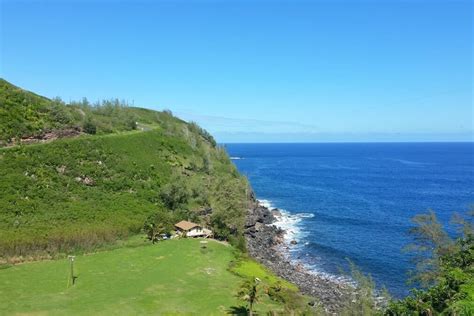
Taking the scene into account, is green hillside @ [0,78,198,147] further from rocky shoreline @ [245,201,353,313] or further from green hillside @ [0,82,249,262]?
rocky shoreline @ [245,201,353,313]

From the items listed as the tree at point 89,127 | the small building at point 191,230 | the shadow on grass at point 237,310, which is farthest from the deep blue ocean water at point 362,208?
the tree at point 89,127

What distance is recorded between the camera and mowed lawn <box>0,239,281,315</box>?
35562 millimetres

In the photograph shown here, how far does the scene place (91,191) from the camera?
64875 millimetres

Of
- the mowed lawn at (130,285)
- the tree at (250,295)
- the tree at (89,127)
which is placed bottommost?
the mowed lawn at (130,285)

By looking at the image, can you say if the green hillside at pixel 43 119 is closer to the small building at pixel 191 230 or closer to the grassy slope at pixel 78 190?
the grassy slope at pixel 78 190

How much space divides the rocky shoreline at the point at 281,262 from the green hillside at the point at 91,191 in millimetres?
5453

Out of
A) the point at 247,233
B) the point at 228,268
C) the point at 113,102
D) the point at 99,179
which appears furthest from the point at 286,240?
the point at 113,102

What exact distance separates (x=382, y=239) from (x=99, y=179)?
4764 cm

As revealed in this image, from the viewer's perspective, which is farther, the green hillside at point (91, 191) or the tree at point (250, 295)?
the green hillside at point (91, 191)

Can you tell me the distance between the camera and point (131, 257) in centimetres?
4938

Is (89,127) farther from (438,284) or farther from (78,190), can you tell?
(438,284)

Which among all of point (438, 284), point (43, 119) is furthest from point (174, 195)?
point (438, 284)

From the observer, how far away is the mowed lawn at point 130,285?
35.6m

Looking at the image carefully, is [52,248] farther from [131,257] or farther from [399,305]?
[399,305]
